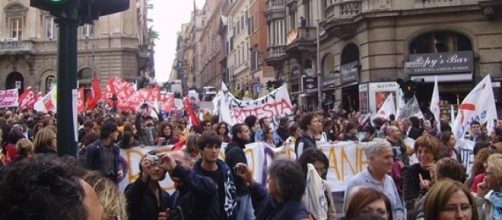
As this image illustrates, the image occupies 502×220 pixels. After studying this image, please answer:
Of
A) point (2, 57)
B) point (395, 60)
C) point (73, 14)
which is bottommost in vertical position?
point (73, 14)

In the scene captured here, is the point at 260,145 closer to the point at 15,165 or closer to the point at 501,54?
the point at 15,165

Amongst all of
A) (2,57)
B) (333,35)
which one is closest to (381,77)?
(333,35)

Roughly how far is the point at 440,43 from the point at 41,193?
91.4 ft

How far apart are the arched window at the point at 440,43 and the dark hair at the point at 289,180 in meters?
24.7

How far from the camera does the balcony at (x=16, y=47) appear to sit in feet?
165

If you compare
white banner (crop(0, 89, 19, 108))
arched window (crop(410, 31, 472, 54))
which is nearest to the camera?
white banner (crop(0, 89, 19, 108))

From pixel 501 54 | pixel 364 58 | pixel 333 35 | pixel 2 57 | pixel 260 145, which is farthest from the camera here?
pixel 2 57

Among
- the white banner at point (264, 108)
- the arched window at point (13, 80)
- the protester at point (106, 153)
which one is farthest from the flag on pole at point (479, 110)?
the arched window at point (13, 80)

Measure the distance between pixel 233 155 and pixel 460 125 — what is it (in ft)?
23.6

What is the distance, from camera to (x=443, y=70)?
26.9 m

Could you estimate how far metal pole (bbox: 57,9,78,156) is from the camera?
15.0 feet

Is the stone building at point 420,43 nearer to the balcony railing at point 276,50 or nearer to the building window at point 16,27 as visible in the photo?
the balcony railing at point 276,50

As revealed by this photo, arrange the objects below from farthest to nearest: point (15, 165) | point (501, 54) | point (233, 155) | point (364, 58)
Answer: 1. point (364, 58)
2. point (501, 54)
3. point (233, 155)
4. point (15, 165)

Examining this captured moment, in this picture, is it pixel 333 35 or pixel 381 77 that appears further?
pixel 333 35
